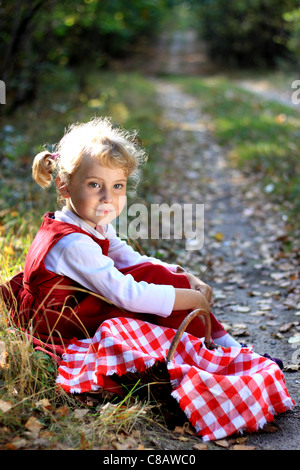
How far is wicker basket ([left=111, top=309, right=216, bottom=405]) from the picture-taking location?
227cm

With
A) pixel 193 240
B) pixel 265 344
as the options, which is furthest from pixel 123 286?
pixel 193 240

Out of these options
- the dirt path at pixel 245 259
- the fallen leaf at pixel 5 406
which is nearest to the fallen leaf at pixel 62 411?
the fallen leaf at pixel 5 406

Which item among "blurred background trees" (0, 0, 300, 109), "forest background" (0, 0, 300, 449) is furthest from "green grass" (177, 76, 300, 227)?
"blurred background trees" (0, 0, 300, 109)

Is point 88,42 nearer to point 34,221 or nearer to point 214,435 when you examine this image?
point 34,221

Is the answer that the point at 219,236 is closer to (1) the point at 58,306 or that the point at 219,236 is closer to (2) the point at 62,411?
(1) the point at 58,306

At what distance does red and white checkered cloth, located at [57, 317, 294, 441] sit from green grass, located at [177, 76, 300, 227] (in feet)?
9.82

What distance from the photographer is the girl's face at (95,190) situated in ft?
8.18

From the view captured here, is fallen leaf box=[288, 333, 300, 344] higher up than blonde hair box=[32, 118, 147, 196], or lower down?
lower down

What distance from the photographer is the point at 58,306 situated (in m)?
2.52

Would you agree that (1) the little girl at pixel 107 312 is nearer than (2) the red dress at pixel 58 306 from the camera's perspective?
Yes

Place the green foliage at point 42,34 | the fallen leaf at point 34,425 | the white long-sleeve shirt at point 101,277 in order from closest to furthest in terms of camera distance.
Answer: the fallen leaf at point 34,425 → the white long-sleeve shirt at point 101,277 → the green foliage at point 42,34

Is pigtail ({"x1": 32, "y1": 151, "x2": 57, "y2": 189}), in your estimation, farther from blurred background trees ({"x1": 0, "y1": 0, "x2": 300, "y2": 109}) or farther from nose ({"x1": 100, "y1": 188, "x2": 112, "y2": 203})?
blurred background trees ({"x1": 0, "y1": 0, "x2": 300, "y2": 109})

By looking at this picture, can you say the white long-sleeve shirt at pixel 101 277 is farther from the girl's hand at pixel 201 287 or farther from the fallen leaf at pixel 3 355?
the fallen leaf at pixel 3 355

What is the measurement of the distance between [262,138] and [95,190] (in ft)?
20.1
